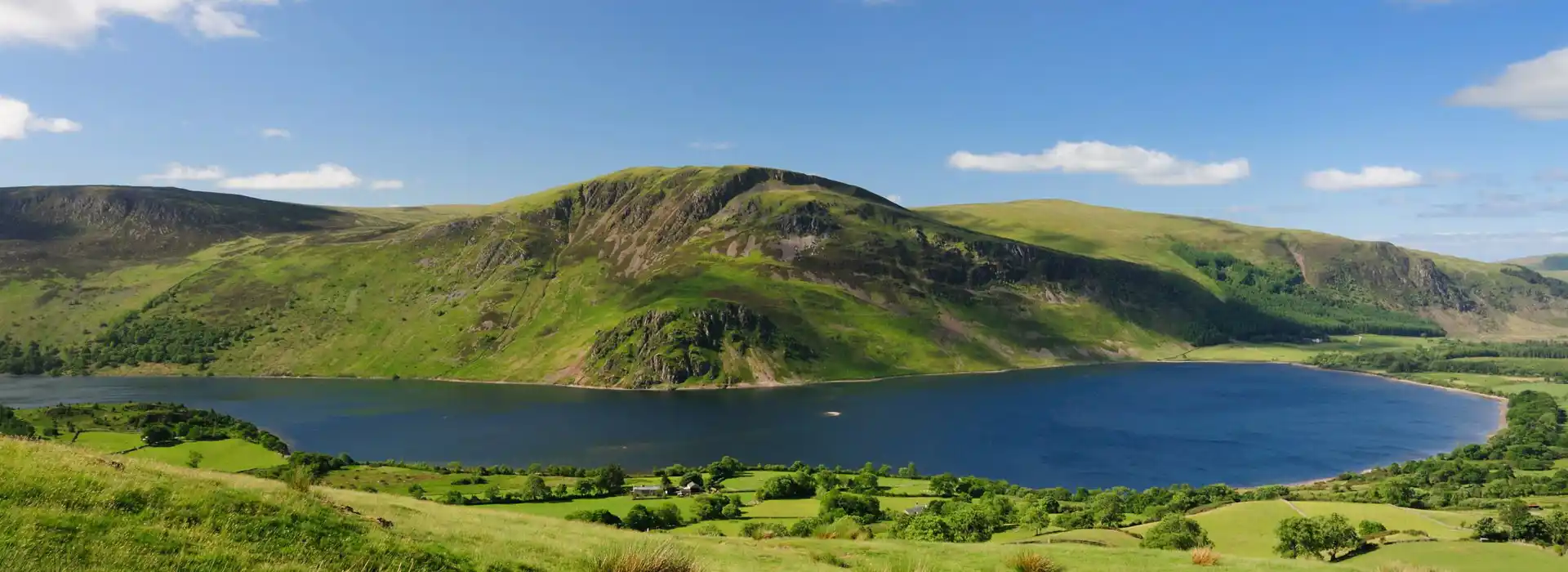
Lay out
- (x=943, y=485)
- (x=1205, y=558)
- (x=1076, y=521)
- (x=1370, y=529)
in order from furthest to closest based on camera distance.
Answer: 1. (x=943, y=485)
2. (x=1076, y=521)
3. (x=1370, y=529)
4. (x=1205, y=558)

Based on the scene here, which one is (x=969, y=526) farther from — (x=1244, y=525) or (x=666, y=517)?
(x=666, y=517)

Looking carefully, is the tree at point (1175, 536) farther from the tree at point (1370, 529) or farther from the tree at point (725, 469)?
the tree at point (725, 469)

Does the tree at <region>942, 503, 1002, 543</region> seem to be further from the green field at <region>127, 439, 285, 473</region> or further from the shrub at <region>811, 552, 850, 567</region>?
the green field at <region>127, 439, 285, 473</region>

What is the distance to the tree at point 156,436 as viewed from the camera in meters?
140

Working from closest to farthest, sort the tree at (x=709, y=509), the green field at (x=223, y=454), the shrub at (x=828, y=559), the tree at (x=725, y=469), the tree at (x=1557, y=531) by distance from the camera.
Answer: the shrub at (x=828, y=559)
the tree at (x=1557, y=531)
the tree at (x=709, y=509)
the green field at (x=223, y=454)
the tree at (x=725, y=469)

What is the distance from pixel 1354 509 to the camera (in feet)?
289

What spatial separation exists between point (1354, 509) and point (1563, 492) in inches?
2251

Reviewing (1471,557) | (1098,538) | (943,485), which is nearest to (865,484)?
(943,485)

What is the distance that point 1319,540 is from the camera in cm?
5819

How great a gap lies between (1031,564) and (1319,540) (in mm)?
47618

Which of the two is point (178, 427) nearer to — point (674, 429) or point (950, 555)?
point (674, 429)

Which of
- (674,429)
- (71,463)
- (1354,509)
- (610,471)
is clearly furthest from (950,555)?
(674,429)

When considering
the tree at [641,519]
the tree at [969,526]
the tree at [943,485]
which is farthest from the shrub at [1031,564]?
the tree at [943,485]

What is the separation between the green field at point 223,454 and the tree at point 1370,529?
148m
